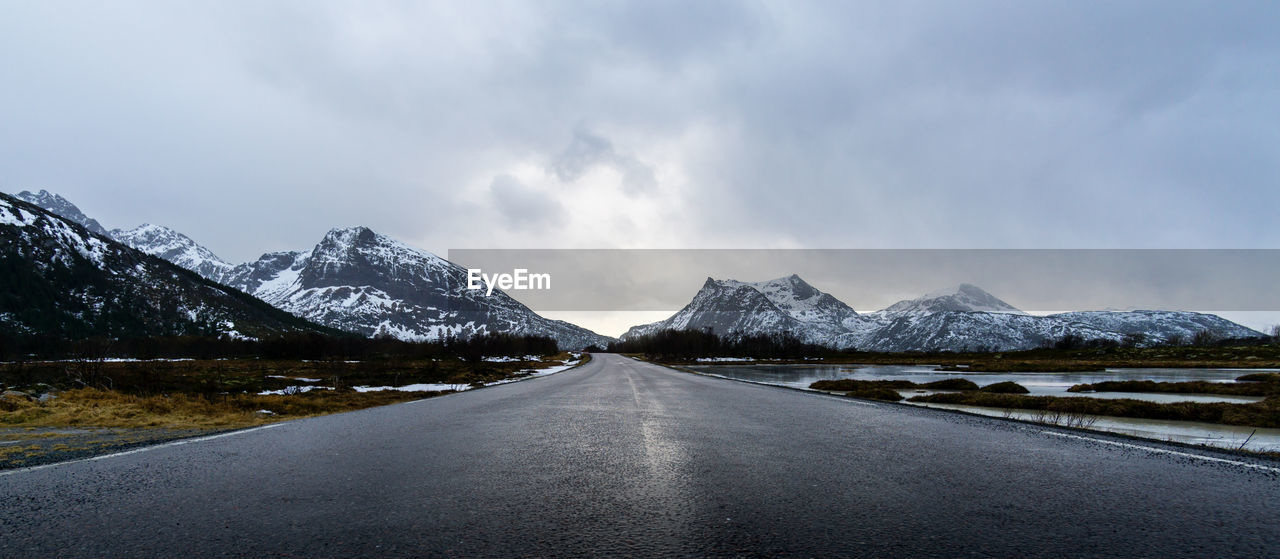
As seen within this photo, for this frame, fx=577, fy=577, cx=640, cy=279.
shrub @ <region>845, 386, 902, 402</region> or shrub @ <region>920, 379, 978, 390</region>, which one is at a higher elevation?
shrub @ <region>845, 386, 902, 402</region>

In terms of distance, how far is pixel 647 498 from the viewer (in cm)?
627

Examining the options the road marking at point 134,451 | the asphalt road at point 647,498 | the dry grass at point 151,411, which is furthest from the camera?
the dry grass at point 151,411

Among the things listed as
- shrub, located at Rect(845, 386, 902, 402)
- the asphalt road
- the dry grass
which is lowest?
the dry grass

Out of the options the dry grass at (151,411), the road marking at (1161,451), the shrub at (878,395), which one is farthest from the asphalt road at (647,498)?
the shrub at (878,395)

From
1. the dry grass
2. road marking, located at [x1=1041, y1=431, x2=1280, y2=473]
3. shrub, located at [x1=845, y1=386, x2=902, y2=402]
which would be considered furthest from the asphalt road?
shrub, located at [x1=845, y1=386, x2=902, y2=402]

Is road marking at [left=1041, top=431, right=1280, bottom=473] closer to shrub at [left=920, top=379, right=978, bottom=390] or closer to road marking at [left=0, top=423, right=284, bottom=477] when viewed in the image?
road marking at [left=0, top=423, right=284, bottom=477]

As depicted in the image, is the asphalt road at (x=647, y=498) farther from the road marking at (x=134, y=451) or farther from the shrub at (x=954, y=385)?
the shrub at (x=954, y=385)

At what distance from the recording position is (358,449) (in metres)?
9.97

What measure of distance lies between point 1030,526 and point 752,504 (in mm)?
2465

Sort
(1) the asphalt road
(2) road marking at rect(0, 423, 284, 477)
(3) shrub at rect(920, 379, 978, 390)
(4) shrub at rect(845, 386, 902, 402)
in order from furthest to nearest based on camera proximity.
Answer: (3) shrub at rect(920, 379, 978, 390) → (4) shrub at rect(845, 386, 902, 402) → (2) road marking at rect(0, 423, 284, 477) → (1) the asphalt road

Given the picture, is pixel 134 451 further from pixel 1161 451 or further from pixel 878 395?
pixel 878 395

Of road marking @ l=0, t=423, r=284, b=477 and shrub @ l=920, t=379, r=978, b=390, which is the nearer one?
road marking @ l=0, t=423, r=284, b=477

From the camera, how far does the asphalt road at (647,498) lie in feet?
15.3

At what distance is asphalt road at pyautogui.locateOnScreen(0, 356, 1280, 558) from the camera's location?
4.66 metres
